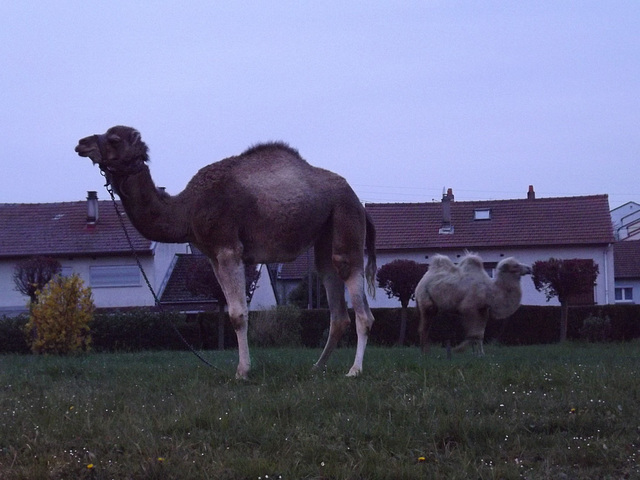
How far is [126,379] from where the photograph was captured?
9.05 meters

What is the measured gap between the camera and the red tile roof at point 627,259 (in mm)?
60694

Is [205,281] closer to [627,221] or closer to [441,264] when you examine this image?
[441,264]

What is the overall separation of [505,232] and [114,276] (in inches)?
813

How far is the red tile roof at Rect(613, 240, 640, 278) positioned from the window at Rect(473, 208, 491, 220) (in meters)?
17.3

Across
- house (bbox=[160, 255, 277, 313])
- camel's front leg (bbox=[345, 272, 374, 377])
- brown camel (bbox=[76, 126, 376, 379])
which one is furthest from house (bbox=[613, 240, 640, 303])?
brown camel (bbox=[76, 126, 376, 379])

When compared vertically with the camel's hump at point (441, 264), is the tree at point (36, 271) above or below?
above

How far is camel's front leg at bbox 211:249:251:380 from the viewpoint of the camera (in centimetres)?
862

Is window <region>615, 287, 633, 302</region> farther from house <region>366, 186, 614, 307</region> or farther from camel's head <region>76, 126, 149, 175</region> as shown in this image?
camel's head <region>76, 126, 149, 175</region>

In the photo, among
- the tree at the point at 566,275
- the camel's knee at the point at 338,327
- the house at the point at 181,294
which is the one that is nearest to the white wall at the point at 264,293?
the house at the point at 181,294

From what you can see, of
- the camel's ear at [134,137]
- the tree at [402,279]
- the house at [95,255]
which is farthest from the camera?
the house at [95,255]

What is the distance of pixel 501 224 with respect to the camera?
45531 millimetres

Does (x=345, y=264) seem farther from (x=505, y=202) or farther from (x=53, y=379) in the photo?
(x=505, y=202)

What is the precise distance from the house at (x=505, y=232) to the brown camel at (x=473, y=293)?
26226 mm

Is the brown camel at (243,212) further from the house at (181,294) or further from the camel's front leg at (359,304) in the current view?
the house at (181,294)
